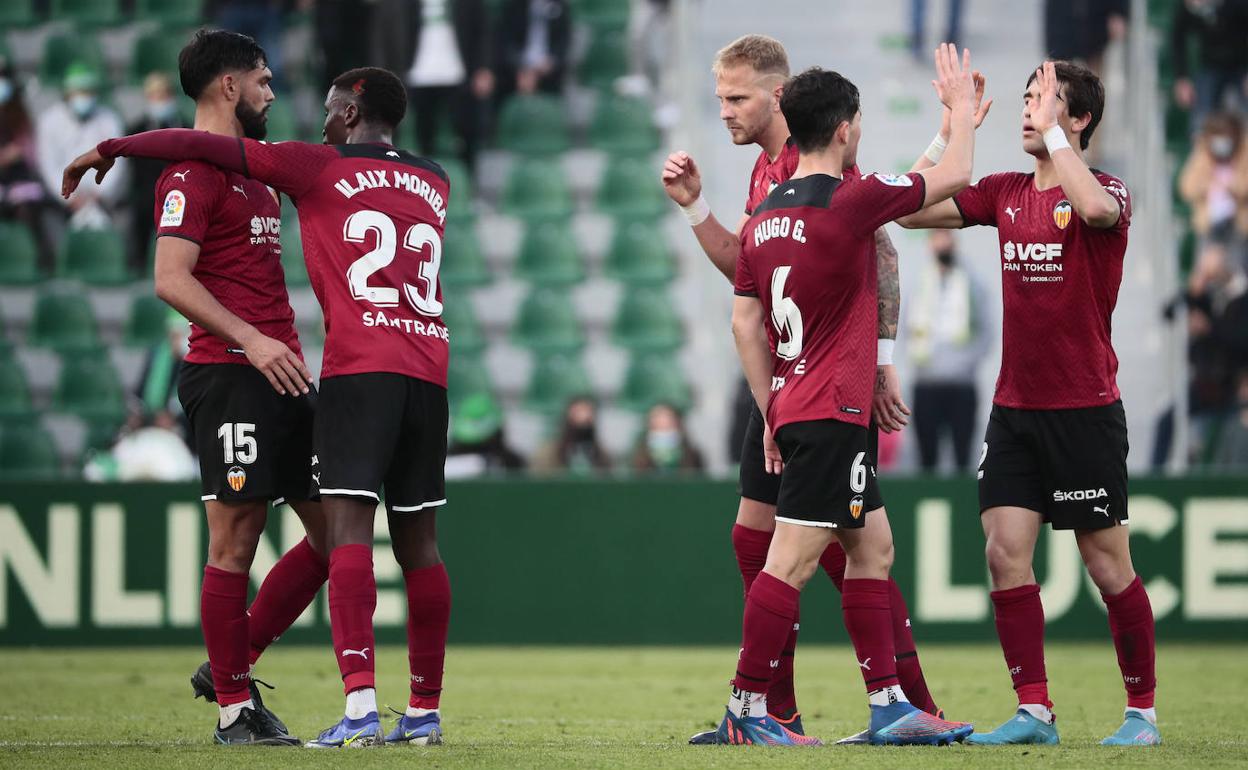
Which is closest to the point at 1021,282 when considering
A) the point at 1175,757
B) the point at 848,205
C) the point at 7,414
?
the point at 848,205

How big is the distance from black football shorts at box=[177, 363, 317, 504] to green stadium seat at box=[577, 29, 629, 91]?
940 centimetres

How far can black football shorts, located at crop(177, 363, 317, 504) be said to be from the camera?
17.7ft

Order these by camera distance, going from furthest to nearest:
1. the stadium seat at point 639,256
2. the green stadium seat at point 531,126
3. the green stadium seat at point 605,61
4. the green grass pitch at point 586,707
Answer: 1. the green stadium seat at point 605,61
2. the green stadium seat at point 531,126
3. the stadium seat at point 639,256
4. the green grass pitch at point 586,707

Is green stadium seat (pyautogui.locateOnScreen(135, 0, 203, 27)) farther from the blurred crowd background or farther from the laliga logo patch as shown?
the laliga logo patch

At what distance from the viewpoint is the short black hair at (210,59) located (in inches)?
216

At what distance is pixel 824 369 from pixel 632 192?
8.96 m

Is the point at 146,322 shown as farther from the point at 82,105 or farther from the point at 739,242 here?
the point at 739,242

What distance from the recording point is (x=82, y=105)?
526 inches

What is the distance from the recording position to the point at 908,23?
14430 millimetres

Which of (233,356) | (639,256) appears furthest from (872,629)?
(639,256)

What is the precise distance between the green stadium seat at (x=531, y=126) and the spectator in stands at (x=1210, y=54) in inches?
197

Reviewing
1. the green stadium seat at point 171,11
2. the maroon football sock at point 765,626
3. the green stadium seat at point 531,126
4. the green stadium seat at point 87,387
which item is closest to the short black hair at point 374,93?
the maroon football sock at point 765,626

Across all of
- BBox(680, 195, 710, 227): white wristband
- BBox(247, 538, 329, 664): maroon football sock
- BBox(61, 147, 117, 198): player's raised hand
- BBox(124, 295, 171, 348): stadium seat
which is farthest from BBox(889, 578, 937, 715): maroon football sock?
BBox(124, 295, 171, 348): stadium seat

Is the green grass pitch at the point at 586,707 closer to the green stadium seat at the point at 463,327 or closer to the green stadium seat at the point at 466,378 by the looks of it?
the green stadium seat at the point at 466,378
